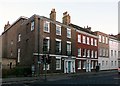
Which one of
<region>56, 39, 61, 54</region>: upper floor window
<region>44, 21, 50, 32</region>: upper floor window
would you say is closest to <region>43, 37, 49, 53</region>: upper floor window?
Answer: <region>44, 21, 50, 32</region>: upper floor window

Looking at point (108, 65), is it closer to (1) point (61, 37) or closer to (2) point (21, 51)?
(1) point (61, 37)

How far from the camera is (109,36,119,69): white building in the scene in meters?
63.0

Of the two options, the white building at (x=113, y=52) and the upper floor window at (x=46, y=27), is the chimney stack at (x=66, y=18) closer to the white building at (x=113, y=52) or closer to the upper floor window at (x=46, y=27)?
the upper floor window at (x=46, y=27)

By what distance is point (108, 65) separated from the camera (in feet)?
201

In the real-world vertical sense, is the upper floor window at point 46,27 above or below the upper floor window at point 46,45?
above

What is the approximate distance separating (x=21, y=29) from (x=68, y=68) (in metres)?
11.4

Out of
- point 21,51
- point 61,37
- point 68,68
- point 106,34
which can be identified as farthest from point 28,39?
point 106,34

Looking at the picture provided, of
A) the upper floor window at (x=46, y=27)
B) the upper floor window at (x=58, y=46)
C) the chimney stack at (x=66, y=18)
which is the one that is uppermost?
the chimney stack at (x=66, y=18)

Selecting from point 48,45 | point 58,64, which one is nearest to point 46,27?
point 48,45

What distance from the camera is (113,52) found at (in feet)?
213

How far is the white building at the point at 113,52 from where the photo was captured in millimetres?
62956

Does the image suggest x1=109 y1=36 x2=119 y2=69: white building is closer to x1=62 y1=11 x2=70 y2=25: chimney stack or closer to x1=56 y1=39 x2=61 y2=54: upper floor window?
x1=62 y1=11 x2=70 y2=25: chimney stack

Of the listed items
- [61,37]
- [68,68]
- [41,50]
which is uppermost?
[61,37]

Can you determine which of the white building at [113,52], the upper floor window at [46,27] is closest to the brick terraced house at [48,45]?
the upper floor window at [46,27]
